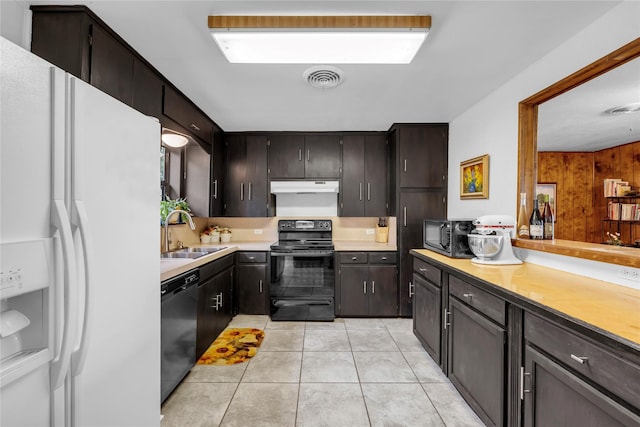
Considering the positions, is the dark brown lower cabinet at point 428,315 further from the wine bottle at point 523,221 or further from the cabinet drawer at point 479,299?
the wine bottle at point 523,221

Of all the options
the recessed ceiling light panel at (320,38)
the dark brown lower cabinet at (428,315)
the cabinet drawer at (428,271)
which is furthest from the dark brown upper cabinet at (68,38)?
the dark brown lower cabinet at (428,315)

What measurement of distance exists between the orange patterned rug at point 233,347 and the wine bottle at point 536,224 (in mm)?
2507

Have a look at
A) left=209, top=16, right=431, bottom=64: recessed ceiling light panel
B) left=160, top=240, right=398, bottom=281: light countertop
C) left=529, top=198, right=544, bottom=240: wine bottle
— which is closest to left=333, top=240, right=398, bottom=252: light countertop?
left=160, top=240, right=398, bottom=281: light countertop

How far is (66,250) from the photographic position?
0.78 metres

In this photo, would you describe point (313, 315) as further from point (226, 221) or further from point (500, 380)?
point (500, 380)

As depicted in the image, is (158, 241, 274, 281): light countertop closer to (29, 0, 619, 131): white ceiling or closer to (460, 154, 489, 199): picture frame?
(29, 0, 619, 131): white ceiling

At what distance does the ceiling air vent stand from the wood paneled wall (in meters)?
3.61

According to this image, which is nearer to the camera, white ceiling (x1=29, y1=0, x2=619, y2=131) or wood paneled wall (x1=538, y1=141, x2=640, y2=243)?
white ceiling (x1=29, y1=0, x2=619, y2=131)

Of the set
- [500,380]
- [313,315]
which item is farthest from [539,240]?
[313,315]

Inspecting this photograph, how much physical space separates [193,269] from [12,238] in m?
1.68

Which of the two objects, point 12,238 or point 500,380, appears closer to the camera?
point 12,238

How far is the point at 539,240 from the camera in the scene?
210 centimetres

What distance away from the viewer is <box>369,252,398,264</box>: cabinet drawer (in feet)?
11.4

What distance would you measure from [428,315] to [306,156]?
239 cm
